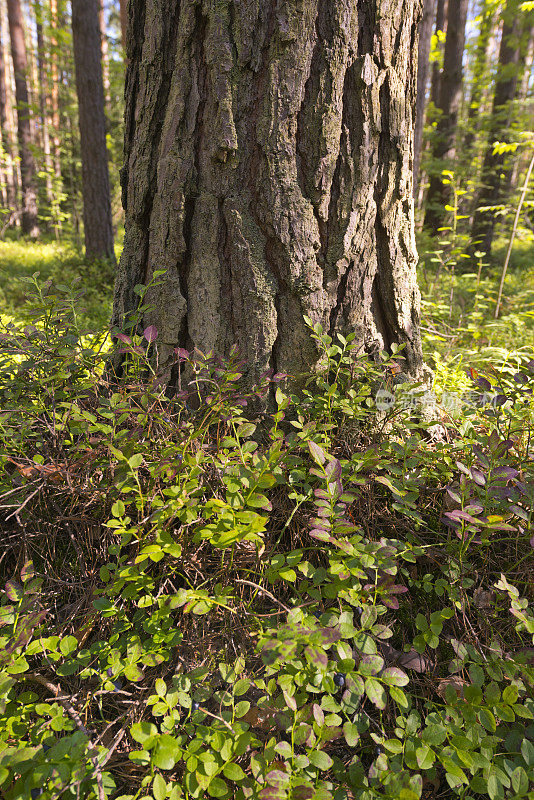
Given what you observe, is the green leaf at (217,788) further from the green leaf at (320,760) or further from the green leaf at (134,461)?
the green leaf at (134,461)

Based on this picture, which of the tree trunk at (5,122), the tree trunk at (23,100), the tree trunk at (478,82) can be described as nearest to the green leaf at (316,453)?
the tree trunk at (478,82)

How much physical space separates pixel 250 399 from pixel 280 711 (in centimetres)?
99

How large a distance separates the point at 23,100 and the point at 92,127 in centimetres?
825

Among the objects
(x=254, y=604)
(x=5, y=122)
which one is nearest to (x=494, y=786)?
(x=254, y=604)

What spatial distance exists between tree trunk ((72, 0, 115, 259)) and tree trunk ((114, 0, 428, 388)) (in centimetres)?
695

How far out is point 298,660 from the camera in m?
1.05

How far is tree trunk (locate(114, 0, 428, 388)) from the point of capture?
5.30 feet

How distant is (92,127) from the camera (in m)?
7.83

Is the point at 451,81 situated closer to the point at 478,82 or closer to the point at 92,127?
the point at 478,82

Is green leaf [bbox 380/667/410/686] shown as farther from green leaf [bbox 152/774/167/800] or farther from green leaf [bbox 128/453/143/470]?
green leaf [bbox 128/453/143/470]

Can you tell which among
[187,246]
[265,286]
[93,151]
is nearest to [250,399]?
[265,286]

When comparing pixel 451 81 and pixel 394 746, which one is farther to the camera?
pixel 451 81

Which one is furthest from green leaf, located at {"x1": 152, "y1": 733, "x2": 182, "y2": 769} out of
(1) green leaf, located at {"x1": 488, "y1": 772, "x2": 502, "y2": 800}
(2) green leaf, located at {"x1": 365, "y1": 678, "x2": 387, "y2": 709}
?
(1) green leaf, located at {"x1": 488, "y1": 772, "x2": 502, "y2": 800}

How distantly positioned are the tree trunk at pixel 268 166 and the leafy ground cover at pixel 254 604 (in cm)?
26
